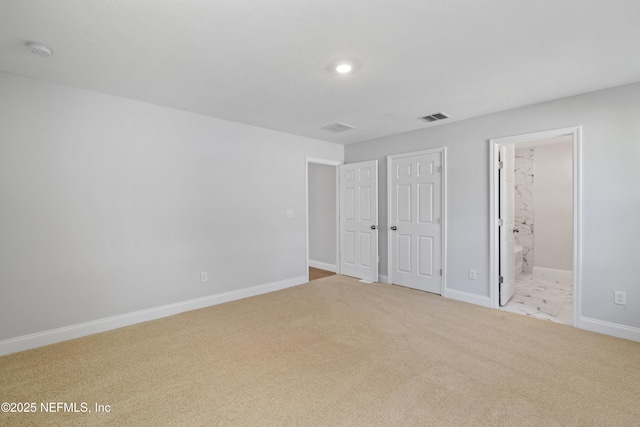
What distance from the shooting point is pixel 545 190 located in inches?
224

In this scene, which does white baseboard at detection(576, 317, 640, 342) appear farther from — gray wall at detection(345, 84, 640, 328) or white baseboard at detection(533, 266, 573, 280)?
white baseboard at detection(533, 266, 573, 280)

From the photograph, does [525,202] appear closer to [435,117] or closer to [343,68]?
[435,117]

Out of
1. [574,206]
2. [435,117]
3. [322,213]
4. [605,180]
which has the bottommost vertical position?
[322,213]

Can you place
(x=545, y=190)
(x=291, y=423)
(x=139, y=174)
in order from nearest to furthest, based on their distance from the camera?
1. (x=291, y=423)
2. (x=139, y=174)
3. (x=545, y=190)

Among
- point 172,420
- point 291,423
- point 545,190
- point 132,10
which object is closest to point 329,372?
point 291,423

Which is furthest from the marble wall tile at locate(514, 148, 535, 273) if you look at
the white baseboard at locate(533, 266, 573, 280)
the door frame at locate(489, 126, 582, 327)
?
the door frame at locate(489, 126, 582, 327)

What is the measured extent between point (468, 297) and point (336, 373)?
2.57m

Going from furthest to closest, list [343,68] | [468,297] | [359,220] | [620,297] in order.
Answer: [359,220], [468,297], [620,297], [343,68]

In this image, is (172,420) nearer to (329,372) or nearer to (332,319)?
(329,372)

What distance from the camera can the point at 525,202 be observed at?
5.91 metres

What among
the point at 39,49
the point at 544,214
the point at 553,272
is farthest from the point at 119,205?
the point at 553,272

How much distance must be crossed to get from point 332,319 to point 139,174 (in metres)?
2.75

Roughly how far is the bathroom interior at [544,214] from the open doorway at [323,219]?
3266 mm

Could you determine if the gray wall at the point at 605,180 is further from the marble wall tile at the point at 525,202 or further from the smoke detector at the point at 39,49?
the smoke detector at the point at 39,49
